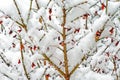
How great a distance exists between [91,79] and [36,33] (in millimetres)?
905

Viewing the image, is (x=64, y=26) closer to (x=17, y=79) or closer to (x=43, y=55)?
(x=43, y=55)

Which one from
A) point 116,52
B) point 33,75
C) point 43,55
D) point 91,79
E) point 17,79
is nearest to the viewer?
point 43,55

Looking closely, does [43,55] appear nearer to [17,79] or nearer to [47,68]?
[47,68]

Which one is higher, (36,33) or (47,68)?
(36,33)

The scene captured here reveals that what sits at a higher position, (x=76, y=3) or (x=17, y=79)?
(x=76, y=3)

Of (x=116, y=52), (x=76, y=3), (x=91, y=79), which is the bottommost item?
(x=91, y=79)

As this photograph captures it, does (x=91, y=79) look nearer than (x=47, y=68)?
No

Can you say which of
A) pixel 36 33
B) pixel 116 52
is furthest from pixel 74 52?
pixel 116 52

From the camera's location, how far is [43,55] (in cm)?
227

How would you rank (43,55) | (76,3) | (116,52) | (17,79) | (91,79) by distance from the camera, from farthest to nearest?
(116,52) → (91,79) → (17,79) → (43,55) → (76,3)

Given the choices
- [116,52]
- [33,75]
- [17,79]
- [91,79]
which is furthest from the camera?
[116,52]

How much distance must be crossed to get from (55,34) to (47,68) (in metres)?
0.38

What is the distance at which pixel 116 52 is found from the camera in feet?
10.7

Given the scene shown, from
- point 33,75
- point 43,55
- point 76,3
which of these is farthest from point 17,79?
point 76,3
